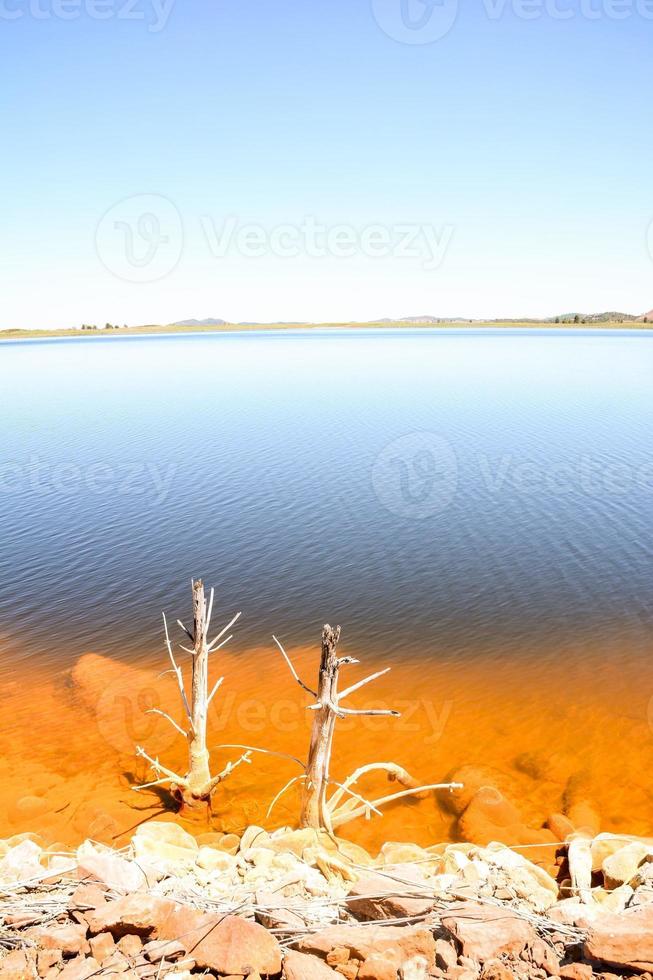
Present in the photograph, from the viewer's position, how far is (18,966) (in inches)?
233

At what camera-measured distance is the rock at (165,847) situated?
9336 mm

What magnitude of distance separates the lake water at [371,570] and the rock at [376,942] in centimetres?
688

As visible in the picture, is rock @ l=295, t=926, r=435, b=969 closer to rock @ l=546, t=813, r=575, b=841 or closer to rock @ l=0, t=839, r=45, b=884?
rock @ l=0, t=839, r=45, b=884

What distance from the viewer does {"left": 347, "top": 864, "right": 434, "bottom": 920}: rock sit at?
6.93m

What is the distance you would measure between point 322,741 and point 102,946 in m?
5.32

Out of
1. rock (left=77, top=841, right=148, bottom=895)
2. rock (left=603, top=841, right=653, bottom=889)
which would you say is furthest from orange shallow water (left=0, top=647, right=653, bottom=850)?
rock (left=77, top=841, right=148, bottom=895)

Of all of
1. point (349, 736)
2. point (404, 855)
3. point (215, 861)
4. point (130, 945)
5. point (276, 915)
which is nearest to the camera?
point (130, 945)

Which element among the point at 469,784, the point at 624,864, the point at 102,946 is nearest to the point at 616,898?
the point at 624,864

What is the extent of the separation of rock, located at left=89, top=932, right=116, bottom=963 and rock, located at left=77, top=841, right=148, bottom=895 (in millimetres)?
959

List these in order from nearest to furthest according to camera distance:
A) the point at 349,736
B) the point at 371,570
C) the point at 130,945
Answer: the point at 130,945
the point at 349,736
the point at 371,570

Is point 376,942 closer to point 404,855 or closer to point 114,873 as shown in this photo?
point 114,873

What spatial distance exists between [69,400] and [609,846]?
222 feet

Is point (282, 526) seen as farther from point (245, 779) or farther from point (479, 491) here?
point (245, 779)

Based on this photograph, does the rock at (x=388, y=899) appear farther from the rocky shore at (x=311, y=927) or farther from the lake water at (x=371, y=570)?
the lake water at (x=371, y=570)
